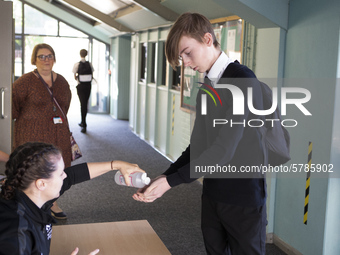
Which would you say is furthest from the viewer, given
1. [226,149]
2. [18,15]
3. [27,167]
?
[18,15]

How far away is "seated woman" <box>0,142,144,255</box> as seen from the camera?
4.83ft

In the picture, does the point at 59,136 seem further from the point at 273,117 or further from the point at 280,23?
the point at 273,117

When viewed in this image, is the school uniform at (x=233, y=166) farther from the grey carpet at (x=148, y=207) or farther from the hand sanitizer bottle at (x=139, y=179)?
the grey carpet at (x=148, y=207)

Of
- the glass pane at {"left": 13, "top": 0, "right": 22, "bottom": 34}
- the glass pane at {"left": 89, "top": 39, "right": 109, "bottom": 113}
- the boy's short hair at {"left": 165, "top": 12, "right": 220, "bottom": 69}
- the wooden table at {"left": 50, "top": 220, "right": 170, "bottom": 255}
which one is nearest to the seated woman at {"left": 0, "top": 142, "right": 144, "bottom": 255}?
the wooden table at {"left": 50, "top": 220, "right": 170, "bottom": 255}

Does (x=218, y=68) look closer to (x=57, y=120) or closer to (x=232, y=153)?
(x=232, y=153)

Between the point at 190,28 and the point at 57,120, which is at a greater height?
the point at 190,28

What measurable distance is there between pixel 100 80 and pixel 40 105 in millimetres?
9630

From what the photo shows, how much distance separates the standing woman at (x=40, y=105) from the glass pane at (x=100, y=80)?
30.0 feet

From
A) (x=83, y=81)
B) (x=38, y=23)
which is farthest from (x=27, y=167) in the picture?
(x=38, y=23)

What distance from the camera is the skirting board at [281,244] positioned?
141 inches

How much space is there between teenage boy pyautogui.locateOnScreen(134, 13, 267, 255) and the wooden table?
11.6 inches

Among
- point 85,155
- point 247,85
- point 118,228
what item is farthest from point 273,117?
point 85,155

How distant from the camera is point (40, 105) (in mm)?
4094

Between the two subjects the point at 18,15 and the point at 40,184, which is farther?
the point at 18,15
